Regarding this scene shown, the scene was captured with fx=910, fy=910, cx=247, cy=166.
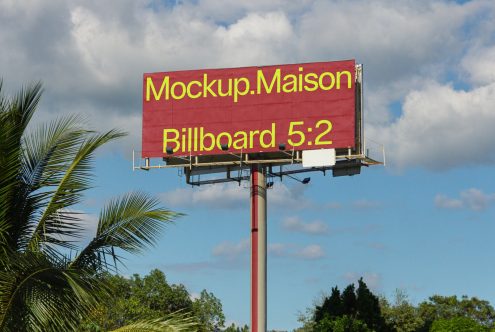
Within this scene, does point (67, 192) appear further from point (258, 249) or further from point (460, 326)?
point (460, 326)

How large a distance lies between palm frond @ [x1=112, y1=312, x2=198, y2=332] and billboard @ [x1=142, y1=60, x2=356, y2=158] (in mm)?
31465

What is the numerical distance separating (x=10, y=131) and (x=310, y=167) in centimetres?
3149

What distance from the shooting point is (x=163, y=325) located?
40.6 ft

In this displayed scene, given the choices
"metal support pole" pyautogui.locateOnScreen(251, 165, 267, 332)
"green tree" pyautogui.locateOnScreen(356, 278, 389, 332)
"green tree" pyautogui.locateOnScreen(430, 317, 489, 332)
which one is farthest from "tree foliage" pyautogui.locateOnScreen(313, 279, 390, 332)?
"metal support pole" pyautogui.locateOnScreen(251, 165, 267, 332)

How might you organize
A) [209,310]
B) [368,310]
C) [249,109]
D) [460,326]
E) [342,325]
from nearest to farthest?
[249,109] < [460,326] < [342,325] < [368,310] < [209,310]

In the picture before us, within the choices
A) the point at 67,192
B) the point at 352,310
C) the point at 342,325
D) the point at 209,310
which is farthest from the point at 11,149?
the point at 209,310

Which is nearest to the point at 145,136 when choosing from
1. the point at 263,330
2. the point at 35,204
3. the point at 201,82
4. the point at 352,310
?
the point at 201,82

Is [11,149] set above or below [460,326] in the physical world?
above

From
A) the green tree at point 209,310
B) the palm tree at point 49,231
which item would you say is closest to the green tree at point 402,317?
the green tree at point 209,310

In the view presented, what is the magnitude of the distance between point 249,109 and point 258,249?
22.7 feet

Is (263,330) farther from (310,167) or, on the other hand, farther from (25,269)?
(25,269)

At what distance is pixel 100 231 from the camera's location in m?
13.2

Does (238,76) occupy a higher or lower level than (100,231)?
higher

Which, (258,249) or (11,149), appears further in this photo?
(258,249)
